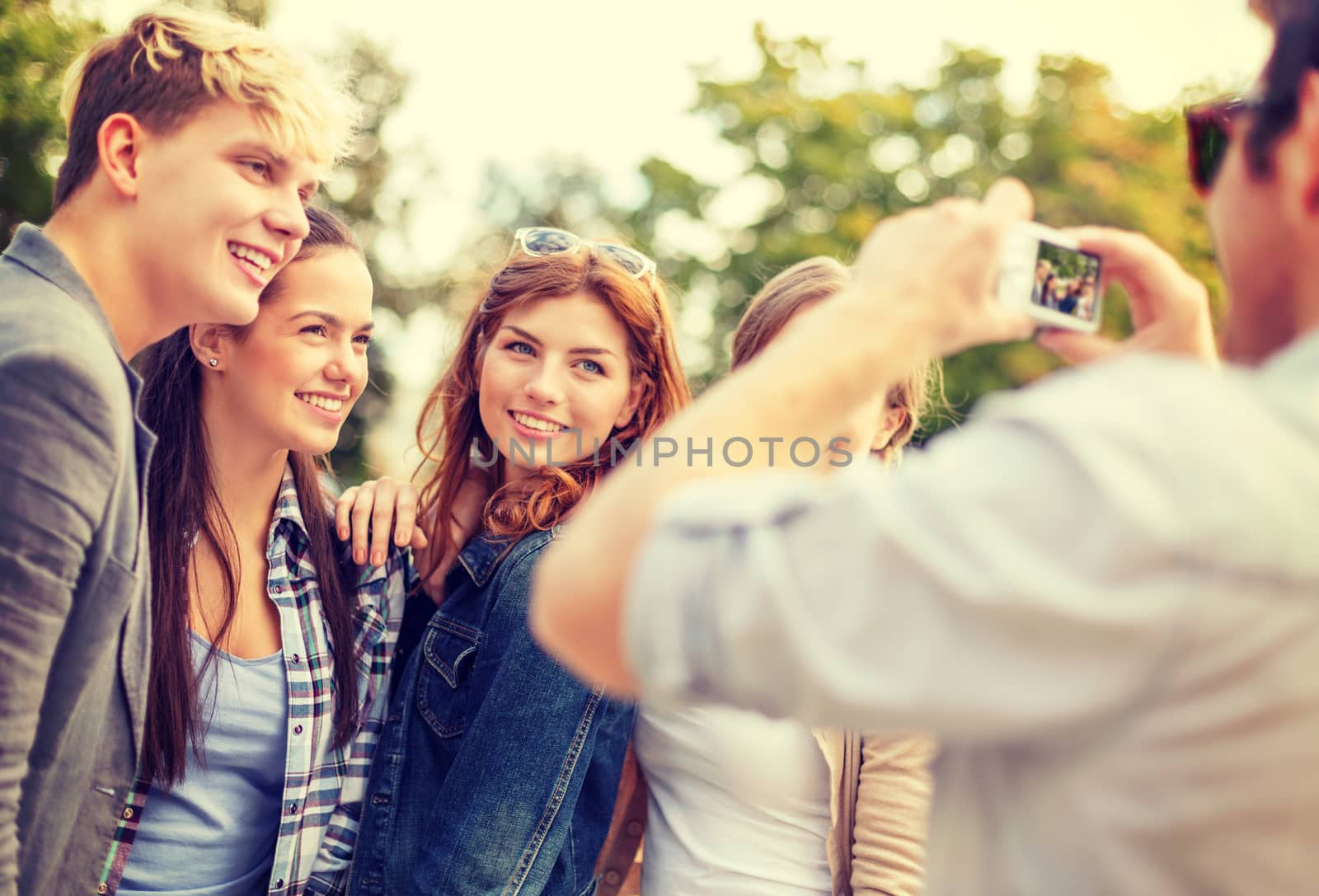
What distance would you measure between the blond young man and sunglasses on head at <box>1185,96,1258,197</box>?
6.44ft

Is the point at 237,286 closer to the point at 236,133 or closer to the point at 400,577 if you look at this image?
the point at 236,133

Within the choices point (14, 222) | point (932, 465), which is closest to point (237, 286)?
point (932, 465)

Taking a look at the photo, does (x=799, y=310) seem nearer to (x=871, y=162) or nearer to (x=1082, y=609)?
(x=1082, y=609)

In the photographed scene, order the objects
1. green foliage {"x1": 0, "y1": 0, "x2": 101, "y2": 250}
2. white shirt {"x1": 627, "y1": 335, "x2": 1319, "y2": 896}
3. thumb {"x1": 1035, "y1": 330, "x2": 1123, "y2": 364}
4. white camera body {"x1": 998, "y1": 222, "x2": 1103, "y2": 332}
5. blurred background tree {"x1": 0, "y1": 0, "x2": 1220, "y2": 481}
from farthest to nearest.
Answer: blurred background tree {"x1": 0, "y1": 0, "x2": 1220, "y2": 481} < green foliage {"x1": 0, "y1": 0, "x2": 101, "y2": 250} < thumb {"x1": 1035, "y1": 330, "x2": 1123, "y2": 364} < white camera body {"x1": 998, "y1": 222, "x2": 1103, "y2": 332} < white shirt {"x1": 627, "y1": 335, "x2": 1319, "y2": 896}

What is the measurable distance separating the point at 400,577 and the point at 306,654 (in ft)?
1.58

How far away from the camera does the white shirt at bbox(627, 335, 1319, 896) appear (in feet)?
3.16

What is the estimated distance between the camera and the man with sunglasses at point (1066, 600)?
966mm

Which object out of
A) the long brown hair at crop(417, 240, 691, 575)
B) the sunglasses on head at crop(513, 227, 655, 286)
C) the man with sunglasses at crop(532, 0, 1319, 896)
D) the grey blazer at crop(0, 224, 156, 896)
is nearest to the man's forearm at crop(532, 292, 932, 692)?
the man with sunglasses at crop(532, 0, 1319, 896)

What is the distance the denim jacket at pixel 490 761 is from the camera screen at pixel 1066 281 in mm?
1617

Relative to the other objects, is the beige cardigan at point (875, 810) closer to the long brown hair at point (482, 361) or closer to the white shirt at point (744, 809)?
the white shirt at point (744, 809)

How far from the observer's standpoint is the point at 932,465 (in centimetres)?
103

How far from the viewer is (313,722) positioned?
2.86 meters

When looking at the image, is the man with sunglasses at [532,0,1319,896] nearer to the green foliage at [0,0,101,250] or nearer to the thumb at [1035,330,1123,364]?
the thumb at [1035,330,1123,364]

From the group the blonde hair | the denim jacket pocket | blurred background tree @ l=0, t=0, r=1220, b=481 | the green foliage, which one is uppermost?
blurred background tree @ l=0, t=0, r=1220, b=481
